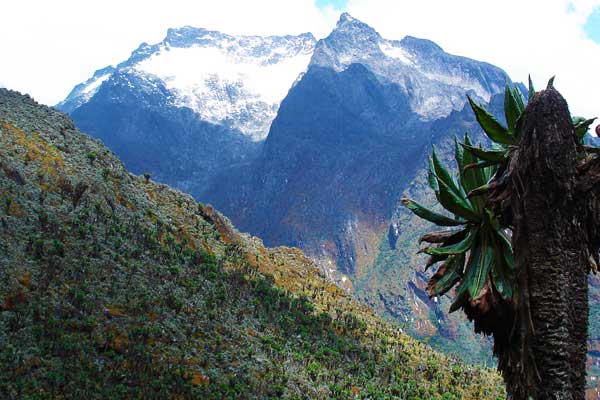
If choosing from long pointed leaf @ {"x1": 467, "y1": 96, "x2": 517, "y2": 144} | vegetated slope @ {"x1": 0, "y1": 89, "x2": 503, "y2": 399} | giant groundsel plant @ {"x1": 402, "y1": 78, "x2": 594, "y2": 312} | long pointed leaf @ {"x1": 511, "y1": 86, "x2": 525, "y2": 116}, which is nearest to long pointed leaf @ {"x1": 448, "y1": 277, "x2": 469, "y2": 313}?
giant groundsel plant @ {"x1": 402, "y1": 78, "x2": 594, "y2": 312}

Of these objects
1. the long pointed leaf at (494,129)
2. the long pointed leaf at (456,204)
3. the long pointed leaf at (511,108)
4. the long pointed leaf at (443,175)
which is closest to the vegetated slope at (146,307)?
the long pointed leaf at (443,175)

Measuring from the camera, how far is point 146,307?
34.2m

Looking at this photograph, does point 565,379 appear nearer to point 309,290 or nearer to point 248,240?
point 309,290

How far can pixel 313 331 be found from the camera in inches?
1813

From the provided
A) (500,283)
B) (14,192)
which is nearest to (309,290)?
(14,192)

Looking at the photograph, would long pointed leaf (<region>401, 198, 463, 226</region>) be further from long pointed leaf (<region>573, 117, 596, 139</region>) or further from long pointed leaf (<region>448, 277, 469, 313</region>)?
long pointed leaf (<region>573, 117, 596, 139</region>)

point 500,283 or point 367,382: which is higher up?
point 367,382

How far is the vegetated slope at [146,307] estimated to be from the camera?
26.8 m

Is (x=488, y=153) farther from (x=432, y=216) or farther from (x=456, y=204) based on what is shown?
(x=432, y=216)

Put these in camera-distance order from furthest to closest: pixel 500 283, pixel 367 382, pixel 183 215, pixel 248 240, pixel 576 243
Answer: pixel 248 240, pixel 183 215, pixel 367 382, pixel 500 283, pixel 576 243

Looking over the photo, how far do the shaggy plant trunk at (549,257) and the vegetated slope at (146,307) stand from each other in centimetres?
2181

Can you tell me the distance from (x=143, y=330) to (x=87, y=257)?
22.7 ft

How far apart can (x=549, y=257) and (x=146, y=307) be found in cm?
3133

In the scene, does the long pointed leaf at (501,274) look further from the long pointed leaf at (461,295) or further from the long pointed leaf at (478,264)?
the long pointed leaf at (461,295)
